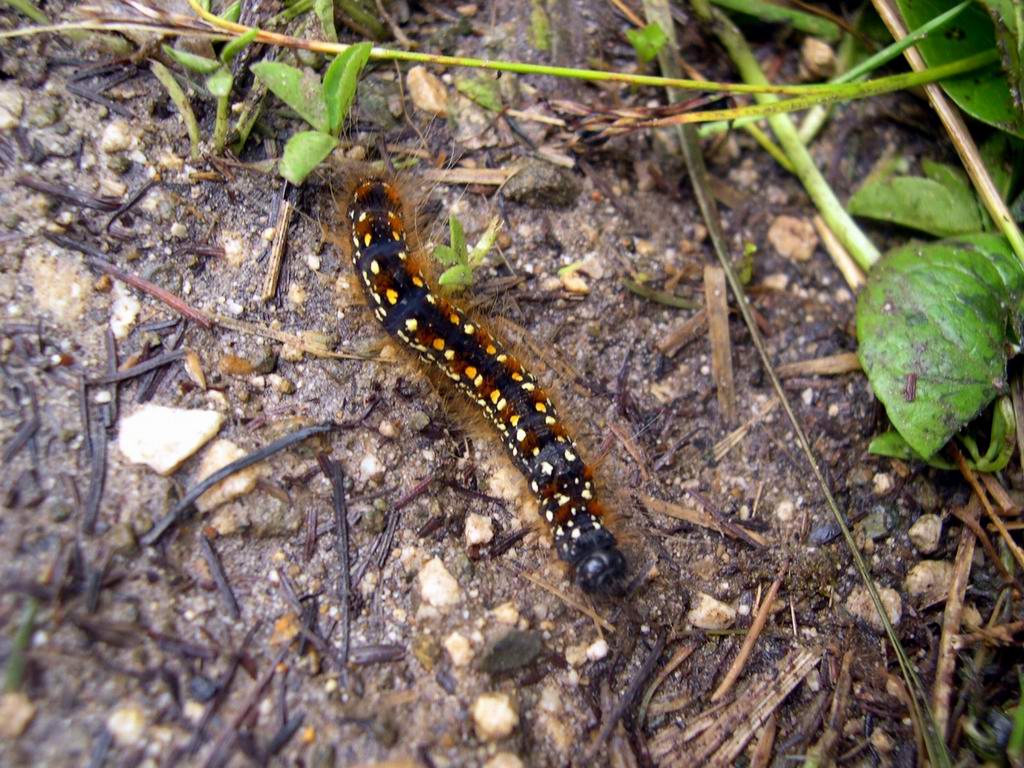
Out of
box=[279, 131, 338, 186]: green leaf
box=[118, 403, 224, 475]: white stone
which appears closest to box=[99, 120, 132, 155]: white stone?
box=[279, 131, 338, 186]: green leaf

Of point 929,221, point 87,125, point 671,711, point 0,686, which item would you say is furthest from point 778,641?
point 87,125

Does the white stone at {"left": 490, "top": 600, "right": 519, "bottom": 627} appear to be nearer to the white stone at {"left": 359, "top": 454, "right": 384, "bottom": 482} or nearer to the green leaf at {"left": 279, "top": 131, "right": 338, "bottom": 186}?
the white stone at {"left": 359, "top": 454, "right": 384, "bottom": 482}

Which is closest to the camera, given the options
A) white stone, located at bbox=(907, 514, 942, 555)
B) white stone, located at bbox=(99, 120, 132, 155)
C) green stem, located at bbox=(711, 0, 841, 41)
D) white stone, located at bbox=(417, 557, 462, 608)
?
white stone, located at bbox=(417, 557, 462, 608)

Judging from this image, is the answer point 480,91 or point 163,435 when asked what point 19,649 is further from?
point 480,91

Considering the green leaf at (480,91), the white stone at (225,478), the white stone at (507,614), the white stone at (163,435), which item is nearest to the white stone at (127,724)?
the white stone at (225,478)

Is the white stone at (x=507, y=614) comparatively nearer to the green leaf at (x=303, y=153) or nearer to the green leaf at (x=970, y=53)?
the green leaf at (x=303, y=153)

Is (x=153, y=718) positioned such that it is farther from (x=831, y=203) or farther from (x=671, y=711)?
(x=831, y=203)
